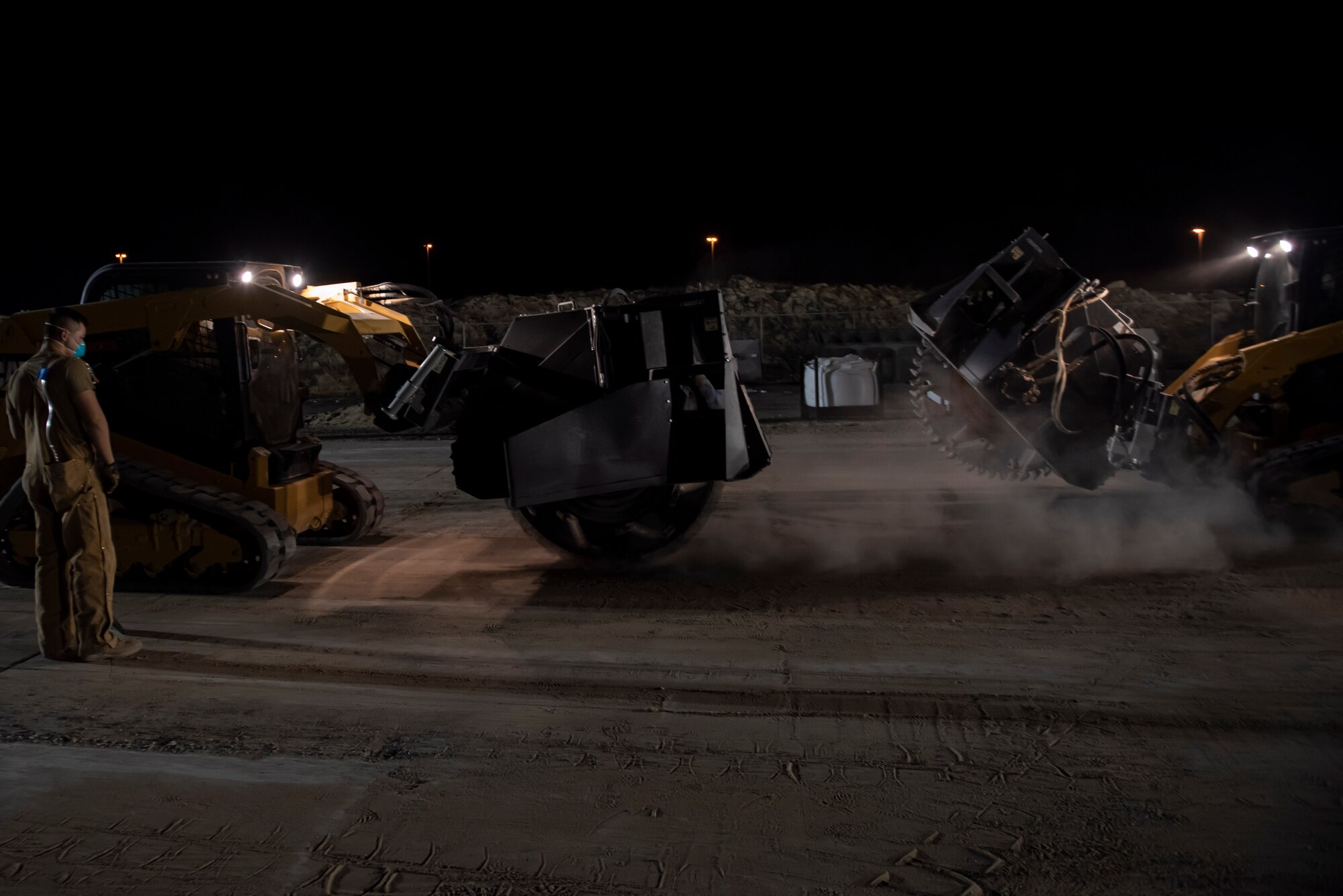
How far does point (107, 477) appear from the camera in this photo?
522 centimetres

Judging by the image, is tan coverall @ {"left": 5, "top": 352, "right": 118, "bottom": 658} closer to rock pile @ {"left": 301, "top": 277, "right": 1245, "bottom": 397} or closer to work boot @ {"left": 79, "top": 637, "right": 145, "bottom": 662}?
work boot @ {"left": 79, "top": 637, "right": 145, "bottom": 662}

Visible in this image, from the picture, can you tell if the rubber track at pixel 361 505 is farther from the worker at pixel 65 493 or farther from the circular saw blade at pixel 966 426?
the circular saw blade at pixel 966 426

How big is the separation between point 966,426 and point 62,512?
7337mm

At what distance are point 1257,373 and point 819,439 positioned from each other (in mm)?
7210

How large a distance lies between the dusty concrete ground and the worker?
9.2 inches

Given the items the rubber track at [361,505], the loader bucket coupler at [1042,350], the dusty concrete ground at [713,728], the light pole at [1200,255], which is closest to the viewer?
the dusty concrete ground at [713,728]

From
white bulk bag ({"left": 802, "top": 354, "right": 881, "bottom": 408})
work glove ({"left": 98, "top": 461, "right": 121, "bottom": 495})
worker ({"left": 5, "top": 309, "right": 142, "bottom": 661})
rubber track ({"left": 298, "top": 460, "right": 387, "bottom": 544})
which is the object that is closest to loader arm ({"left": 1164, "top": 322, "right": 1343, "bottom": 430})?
rubber track ({"left": 298, "top": 460, "right": 387, "bottom": 544})

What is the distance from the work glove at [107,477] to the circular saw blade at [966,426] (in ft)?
22.5

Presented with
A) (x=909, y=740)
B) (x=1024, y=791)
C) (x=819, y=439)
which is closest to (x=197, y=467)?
(x=909, y=740)

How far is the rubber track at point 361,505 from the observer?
798 centimetres

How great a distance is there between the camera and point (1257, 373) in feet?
25.5

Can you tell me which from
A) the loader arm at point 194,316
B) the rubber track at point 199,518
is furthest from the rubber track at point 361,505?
the loader arm at point 194,316

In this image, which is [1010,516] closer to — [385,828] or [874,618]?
[874,618]

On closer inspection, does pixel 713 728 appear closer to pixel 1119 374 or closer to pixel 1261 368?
pixel 1119 374
